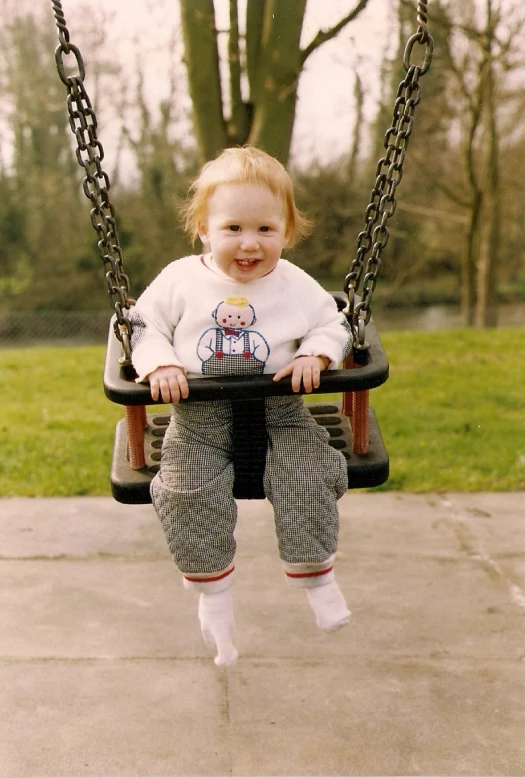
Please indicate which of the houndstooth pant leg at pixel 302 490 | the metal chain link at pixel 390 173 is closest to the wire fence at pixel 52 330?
the metal chain link at pixel 390 173

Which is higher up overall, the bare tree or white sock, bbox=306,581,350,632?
the bare tree

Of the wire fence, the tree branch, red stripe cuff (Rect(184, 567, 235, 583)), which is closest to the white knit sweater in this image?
red stripe cuff (Rect(184, 567, 235, 583))

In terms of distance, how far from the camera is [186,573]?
2127mm

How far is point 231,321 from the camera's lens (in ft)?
7.20

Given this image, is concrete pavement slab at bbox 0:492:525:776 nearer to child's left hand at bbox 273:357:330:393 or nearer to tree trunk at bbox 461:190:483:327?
child's left hand at bbox 273:357:330:393

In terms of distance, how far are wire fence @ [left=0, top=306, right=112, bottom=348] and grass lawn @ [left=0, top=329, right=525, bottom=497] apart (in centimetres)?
542

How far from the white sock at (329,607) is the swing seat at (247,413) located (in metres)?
0.27

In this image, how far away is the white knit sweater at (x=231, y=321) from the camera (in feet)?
7.18

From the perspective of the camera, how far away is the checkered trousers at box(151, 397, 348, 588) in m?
2.11

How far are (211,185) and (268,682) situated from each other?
1.75 m

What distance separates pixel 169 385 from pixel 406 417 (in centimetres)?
418

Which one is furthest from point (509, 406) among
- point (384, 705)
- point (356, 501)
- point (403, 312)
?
point (403, 312)

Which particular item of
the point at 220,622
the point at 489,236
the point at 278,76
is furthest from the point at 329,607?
the point at 489,236

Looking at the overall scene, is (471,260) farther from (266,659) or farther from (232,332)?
(232,332)
